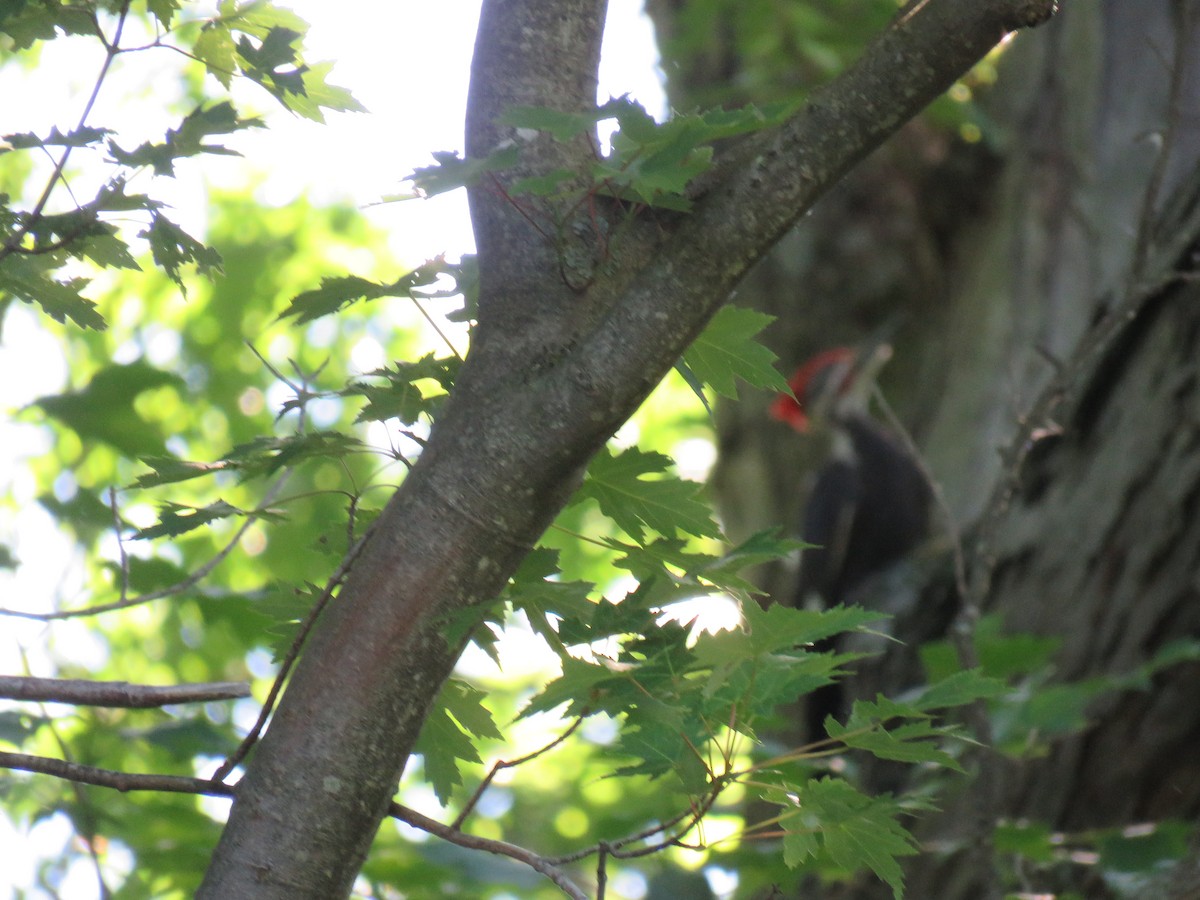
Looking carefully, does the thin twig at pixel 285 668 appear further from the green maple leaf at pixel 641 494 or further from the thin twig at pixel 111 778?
the green maple leaf at pixel 641 494

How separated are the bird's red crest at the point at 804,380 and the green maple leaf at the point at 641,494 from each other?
3377mm

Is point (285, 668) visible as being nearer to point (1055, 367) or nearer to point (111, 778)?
point (111, 778)

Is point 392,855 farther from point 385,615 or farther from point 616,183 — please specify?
point 616,183

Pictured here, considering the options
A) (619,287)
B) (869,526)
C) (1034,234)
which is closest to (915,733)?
(619,287)

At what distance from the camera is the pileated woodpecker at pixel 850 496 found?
4.66 meters

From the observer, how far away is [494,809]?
470 cm

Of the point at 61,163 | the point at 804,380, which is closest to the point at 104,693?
the point at 61,163

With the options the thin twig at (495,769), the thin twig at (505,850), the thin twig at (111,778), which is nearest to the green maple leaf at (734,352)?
the thin twig at (495,769)

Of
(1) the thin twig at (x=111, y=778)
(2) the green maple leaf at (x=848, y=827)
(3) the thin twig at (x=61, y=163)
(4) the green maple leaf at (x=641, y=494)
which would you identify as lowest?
(2) the green maple leaf at (x=848, y=827)

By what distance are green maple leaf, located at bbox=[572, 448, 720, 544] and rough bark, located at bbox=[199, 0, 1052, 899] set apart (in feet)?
0.50

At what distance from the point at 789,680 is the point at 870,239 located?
3.70 meters

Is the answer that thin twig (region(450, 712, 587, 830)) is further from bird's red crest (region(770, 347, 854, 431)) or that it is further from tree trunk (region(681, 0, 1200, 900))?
bird's red crest (region(770, 347, 854, 431))

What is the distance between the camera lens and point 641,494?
1.12m

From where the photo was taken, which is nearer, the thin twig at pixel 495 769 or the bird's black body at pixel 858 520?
the thin twig at pixel 495 769
